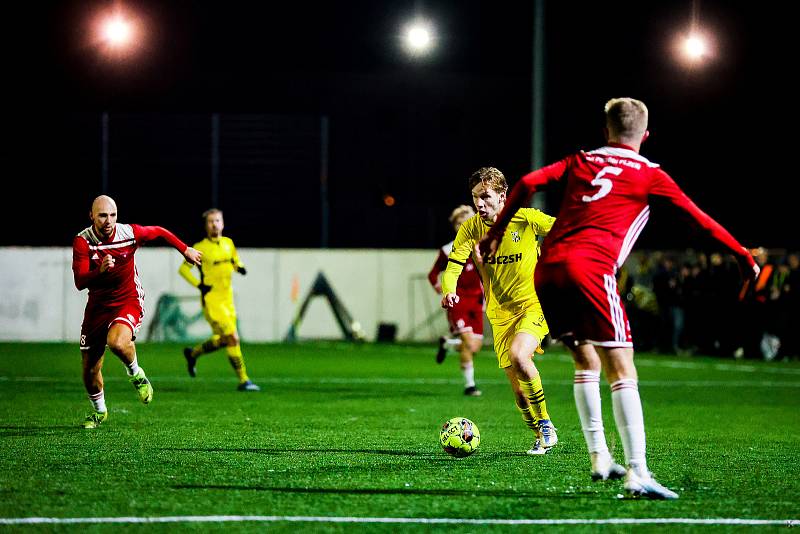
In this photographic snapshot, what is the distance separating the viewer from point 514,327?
9.30 m

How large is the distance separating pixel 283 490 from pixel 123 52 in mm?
30956

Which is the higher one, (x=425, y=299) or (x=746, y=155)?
(x=746, y=155)

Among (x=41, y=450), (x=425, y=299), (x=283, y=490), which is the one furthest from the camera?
(x=425, y=299)

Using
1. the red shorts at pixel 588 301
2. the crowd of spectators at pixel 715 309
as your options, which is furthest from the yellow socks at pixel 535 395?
the crowd of spectators at pixel 715 309

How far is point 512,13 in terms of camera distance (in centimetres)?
3894

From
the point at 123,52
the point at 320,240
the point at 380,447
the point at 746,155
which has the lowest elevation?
the point at 380,447

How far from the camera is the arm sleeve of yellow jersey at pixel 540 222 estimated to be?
9047mm

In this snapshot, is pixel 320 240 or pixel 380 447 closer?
pixel 380 447

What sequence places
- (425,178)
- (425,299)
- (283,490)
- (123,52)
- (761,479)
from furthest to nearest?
1. (425,178)
2. (123,52)
3. (425,299)
4. (761,479)
5. (283,490)

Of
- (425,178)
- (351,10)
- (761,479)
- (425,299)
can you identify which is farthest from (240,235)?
(761,479)

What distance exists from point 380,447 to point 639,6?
25366 millimetres

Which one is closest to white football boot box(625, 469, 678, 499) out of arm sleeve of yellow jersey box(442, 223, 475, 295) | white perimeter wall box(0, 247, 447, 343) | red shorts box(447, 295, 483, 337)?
arm sleeve of yellow jersey box(442, 223, 475, 295)

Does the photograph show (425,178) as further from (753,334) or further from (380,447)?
(380,447)

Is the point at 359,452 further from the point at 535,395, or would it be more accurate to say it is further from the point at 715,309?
the point at 715,309
